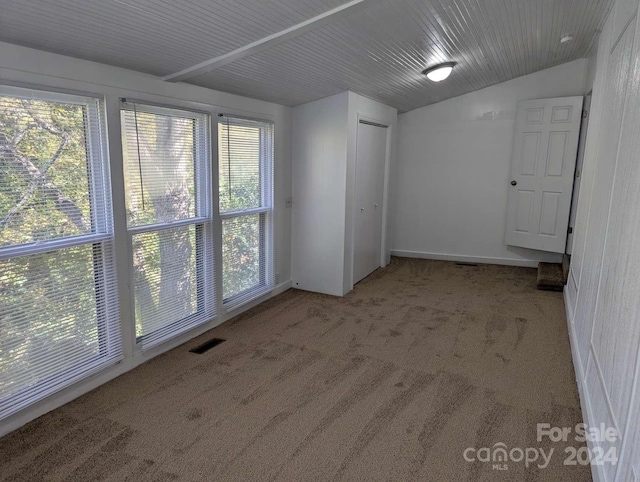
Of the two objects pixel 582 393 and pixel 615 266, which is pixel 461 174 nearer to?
pixel 582 393

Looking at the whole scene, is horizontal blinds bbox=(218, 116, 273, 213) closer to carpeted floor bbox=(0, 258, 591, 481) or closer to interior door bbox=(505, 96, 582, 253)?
carpeted floor bbox=(0, 258, 591, 481)

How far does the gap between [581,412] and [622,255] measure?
1.03 metres

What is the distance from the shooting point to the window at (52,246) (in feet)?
6.68

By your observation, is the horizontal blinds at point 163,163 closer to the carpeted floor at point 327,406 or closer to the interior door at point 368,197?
the carpeted floor at point 327,406

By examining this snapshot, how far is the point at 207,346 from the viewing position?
3.12 meters

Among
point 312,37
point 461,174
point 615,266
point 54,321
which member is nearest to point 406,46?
point 312,37

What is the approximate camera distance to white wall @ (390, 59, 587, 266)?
209 inches

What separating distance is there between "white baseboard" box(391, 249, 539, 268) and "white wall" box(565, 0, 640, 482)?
2.46m

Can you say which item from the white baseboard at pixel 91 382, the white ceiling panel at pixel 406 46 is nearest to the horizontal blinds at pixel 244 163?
the white ceiling panel at pixel 406 46

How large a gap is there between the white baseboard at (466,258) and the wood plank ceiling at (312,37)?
2.35m

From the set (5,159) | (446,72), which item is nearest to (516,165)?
(446,72)

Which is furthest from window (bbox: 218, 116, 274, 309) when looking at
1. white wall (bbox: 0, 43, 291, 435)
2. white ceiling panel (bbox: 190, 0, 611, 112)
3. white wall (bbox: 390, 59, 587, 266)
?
white wall (bbox: 390, 59, 587, 266)

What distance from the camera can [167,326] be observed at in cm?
303

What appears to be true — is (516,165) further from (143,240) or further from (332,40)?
(143,240)
